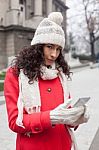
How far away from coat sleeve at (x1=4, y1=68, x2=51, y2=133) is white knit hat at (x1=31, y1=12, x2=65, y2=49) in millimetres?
306

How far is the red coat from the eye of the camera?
237 cm

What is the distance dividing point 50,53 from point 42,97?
0.30 meters

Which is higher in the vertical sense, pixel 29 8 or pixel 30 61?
pixel 29 8

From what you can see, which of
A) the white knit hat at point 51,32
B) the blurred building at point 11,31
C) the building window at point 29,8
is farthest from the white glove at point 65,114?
the building window at point 29,8

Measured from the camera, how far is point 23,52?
2621 mm

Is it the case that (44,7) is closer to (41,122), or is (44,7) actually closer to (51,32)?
(51,32)

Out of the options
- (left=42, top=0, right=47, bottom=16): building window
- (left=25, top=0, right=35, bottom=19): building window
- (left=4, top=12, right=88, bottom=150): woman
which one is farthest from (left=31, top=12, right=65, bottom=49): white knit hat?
(left=42, top=0, right=47, bottom=16): building window

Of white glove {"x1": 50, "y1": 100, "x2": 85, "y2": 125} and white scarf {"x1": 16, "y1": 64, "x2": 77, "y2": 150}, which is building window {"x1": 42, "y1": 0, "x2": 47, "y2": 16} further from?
white glove {"x1": 50, "y1": 100, "x2": 85, "y2": 125}

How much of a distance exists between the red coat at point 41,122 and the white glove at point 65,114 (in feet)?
0.13

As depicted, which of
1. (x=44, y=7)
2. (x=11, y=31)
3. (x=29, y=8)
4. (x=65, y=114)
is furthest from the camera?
(x=44, y=7)

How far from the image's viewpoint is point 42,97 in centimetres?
253

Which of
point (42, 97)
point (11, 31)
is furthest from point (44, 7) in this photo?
point (42, 97)

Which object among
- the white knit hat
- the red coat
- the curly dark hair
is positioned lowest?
the red coat

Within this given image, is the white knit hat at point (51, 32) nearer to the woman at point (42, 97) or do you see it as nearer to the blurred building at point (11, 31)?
the woman at point (42, 97)
